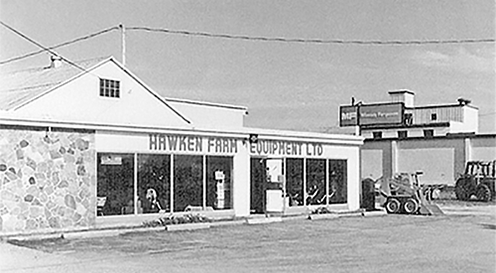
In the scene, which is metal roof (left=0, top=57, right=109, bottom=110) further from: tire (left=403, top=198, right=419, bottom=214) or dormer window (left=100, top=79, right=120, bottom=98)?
tire (left=403, top=198, right=419, bottom=214)

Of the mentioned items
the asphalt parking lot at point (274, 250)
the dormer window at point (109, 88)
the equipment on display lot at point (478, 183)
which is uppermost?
the dormer window at point (109, 88)

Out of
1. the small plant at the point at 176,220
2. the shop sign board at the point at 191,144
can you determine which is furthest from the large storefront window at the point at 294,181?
the small plant at the point at 176,220

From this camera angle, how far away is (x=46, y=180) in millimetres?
18266

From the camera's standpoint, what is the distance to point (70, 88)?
27.8 meters

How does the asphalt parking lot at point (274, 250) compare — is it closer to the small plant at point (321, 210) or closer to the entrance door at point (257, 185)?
the entrance door at point (257, 185)

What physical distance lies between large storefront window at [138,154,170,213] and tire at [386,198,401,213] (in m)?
9.33

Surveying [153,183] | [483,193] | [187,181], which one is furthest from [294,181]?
→ [483,193]

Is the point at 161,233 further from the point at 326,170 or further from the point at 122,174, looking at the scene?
the point at 326,170

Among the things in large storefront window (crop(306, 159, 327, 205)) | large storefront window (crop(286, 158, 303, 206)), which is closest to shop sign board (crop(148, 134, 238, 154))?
large storefront window (crop(286, 158, 303, 206))

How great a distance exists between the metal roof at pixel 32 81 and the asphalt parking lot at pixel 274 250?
35.2 ft

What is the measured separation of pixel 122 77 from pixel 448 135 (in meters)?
20.8

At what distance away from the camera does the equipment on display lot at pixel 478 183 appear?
37.5 metres

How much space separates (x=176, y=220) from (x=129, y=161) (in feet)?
6.61

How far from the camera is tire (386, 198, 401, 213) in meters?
26.8
